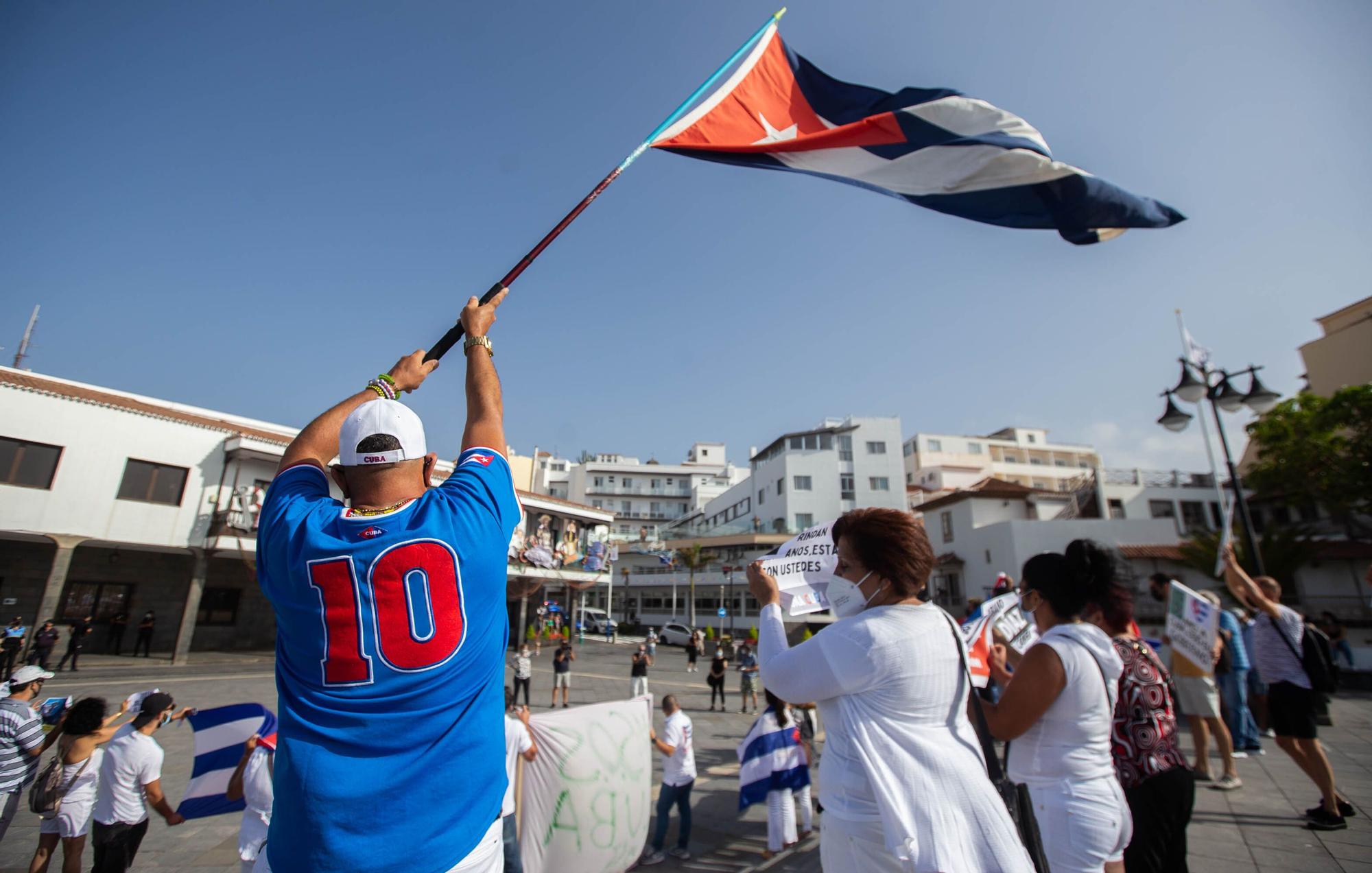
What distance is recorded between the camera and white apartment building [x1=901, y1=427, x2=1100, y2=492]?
2237 inches

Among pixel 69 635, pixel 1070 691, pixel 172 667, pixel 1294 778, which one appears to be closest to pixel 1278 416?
pixel 1294 778

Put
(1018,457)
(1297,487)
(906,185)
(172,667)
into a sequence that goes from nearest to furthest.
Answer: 1. (906,185)
2. (172,667)
3. (1297,487)
4. (1018,457)

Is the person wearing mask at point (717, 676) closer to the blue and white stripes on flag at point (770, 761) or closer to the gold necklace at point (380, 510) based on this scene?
the blue and white stripes on flag at point (770, 761)

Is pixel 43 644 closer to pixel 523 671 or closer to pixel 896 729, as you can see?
pixel 523 671

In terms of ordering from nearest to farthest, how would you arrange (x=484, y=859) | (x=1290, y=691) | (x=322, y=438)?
(x=484, y=859)
(x=322, y=438)
(x=1290, y=691)

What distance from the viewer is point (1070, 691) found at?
262 centimetres

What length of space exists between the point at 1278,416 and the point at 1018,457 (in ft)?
108

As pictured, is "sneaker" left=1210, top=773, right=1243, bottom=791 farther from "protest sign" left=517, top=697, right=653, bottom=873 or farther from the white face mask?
the white face mask

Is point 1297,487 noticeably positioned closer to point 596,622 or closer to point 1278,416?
point 1278,416

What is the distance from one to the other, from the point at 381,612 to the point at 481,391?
685 millimetres

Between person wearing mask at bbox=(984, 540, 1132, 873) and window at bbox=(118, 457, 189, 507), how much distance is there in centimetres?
2473

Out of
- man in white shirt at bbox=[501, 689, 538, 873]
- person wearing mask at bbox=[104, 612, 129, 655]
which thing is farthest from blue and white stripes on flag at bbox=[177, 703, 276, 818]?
person wearing mask at bbox=[104, 612, 129, 655]

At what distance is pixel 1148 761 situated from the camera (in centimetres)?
301

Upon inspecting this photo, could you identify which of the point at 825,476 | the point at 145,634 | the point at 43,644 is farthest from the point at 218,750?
the point at 825,476
